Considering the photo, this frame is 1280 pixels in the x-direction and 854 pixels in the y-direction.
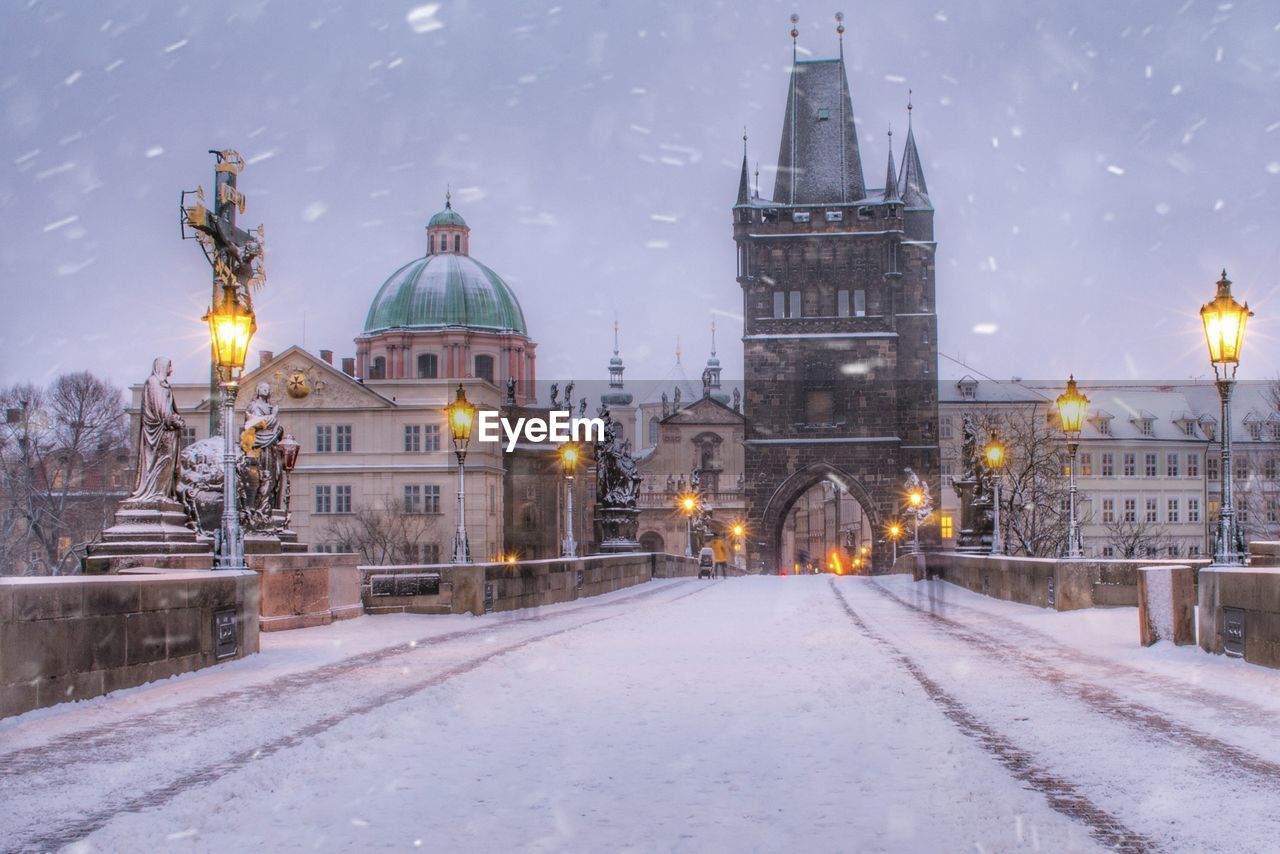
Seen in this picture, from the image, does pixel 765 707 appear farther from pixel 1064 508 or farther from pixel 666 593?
pixel 1064 508

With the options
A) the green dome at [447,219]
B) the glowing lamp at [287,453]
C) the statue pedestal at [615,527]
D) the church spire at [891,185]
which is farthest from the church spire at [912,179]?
the glowing lamp at [287,453]

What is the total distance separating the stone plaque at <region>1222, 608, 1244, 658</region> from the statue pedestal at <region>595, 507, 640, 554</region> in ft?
86.4

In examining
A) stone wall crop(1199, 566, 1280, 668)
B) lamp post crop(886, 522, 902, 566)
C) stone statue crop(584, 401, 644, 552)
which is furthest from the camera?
lamp post crop(886, 522, 902, 566)

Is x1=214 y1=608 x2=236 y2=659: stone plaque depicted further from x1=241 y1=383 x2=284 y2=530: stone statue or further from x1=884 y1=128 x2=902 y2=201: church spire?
x1=884 y1=128 x2=902 y2=201: church spire

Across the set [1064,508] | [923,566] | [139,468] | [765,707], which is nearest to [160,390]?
[139,468]

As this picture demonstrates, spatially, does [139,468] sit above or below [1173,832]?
above

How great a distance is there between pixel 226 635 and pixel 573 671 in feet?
10.8

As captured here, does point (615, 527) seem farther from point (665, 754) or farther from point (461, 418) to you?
point (665, 754)

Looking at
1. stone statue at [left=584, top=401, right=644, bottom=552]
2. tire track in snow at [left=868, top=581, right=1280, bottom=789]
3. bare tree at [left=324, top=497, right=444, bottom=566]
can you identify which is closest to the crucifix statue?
tire track in snow at [left=868, top=581, right=1280, bottom=789]

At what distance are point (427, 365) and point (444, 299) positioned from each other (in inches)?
181

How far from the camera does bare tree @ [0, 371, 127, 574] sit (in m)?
50.0

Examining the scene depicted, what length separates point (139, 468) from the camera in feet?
53.5

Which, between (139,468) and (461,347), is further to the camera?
(461,347)
